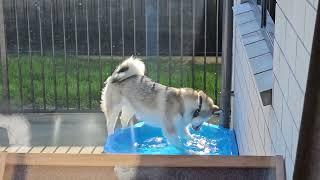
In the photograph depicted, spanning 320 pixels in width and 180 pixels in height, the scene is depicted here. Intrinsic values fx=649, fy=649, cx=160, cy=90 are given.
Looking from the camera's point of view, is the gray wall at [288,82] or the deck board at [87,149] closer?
the gray wall at [288,82]

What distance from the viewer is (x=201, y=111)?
5.23 meters

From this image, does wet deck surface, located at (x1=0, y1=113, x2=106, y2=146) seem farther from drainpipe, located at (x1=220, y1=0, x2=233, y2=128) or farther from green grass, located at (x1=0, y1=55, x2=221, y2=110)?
drainpipe, located at (x1=220, y1=0, x2=233, y2=128)

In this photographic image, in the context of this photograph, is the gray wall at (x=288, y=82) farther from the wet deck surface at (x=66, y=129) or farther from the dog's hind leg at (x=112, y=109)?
the wet deck surface at (x=66, y=129)

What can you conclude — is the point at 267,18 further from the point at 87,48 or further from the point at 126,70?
the point at 87,48

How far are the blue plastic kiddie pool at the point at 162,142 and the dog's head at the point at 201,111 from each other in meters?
0.10

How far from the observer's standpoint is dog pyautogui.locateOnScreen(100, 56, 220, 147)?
5.07 metres

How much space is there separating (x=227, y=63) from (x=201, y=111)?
0.45 metres

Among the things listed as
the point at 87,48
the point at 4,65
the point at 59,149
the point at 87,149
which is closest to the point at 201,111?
the point at 87,149

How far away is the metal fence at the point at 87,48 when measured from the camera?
20.9 feet

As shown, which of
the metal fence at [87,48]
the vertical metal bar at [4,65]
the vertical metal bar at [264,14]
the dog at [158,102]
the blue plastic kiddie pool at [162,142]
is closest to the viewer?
the vertical metal bar at [264,14]

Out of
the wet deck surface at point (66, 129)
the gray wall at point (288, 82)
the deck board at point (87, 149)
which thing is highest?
the gray wall at point (288, 82)

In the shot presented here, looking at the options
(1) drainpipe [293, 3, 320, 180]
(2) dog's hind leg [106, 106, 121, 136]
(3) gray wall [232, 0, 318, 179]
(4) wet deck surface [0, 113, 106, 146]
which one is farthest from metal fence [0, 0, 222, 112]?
(1) drainpipe [293, 3, 320, 180]

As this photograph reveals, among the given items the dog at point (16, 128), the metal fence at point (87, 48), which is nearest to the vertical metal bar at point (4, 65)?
the metal fence at point (87, 48)

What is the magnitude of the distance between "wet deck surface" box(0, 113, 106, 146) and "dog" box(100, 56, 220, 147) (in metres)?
0.42
